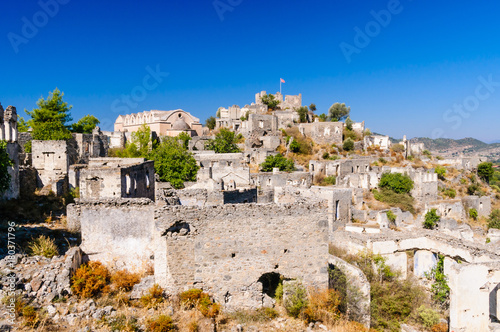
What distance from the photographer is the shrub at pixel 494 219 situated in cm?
2894

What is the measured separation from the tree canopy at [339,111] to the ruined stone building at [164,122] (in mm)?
24190

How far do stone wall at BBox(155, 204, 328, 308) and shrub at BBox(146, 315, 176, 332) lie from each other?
109 centimetres

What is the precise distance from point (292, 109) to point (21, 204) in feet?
163

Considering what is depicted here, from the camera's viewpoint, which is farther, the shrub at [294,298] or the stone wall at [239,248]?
the shrub at [294,298]

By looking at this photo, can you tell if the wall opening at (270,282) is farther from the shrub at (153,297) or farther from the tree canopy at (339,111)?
the tree canopy at (339,111)

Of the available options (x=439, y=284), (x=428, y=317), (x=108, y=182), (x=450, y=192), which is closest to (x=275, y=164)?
(x=450, y=192)

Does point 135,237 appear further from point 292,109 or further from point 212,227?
point 292,109

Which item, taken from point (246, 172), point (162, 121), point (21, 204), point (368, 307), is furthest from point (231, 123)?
point (368, 307)

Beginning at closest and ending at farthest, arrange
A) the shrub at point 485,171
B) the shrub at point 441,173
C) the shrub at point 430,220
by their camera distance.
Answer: the shrub at point 430,220
the shrub at point 441,173
the shrub at point 485,171

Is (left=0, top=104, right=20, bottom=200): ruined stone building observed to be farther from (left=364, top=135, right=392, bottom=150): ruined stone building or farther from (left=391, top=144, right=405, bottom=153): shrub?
(left=391, top=144, right=405, bottom=153): shrub

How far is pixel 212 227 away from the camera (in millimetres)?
7660

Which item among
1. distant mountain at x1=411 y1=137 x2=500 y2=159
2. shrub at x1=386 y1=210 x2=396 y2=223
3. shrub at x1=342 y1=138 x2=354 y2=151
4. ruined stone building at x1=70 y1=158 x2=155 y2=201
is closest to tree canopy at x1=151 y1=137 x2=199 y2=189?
ruined stone building at x1=70 y1=158 x2=155 y2=201

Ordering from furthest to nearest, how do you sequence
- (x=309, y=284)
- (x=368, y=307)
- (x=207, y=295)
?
(x=368, y=307) → (x=309, y=284) → (x=207, y=295)

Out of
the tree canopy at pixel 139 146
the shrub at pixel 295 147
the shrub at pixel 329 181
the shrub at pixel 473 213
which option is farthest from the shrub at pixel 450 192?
the tree canopy at pixel 139 146
